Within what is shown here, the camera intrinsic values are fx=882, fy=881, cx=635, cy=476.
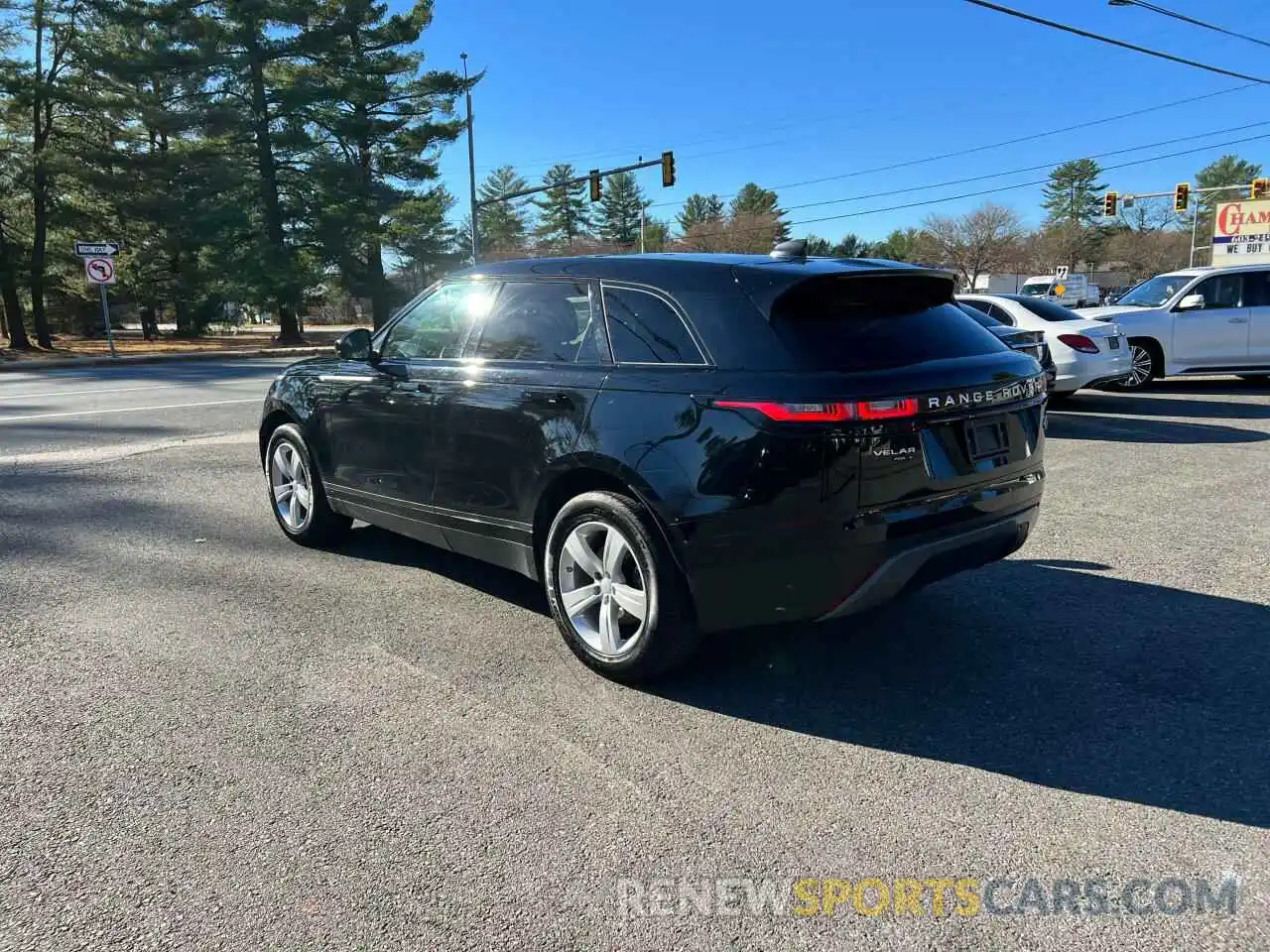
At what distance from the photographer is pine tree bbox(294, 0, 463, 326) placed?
113 ft

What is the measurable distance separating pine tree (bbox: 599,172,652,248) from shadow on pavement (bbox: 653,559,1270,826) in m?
88.4

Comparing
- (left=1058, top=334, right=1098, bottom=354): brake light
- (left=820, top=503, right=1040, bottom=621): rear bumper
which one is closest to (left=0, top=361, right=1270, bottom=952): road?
(left=820, top=503, right=1040, bottom=621): rear bumper

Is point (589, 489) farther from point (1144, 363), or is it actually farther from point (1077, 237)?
point (1077, 237)

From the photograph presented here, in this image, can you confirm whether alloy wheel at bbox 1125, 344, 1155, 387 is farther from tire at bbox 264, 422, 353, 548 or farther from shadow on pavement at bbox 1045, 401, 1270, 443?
tire at bbox 264, 422, 353, 548

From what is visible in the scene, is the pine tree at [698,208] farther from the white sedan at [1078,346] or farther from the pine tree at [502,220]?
the white sedan at [1078,346]

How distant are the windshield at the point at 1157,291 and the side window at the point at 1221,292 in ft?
0.90

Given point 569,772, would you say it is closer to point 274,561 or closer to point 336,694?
point 336,694

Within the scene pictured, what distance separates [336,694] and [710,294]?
2.16 meters

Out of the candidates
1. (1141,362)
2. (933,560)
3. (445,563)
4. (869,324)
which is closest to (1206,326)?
(1141,362)

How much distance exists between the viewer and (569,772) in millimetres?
2922

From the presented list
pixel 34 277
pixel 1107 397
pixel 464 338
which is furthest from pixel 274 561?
pixel 34 277

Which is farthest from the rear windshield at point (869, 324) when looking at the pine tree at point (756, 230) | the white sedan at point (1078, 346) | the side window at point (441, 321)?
the pine tree at point (756, 230)

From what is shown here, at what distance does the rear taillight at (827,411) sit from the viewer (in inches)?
119

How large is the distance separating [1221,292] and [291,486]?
519 inches
